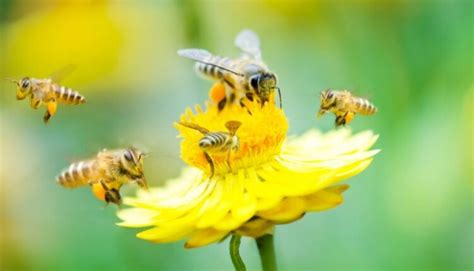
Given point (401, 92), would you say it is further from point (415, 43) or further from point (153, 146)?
point (153, 146)

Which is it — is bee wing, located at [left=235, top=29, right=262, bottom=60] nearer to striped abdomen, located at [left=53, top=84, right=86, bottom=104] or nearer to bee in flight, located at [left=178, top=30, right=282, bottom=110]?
bee in flight, located at [left=178, top=30, right=282, bottom=110]

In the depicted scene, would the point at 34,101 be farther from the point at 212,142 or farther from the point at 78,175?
the point at 212,142

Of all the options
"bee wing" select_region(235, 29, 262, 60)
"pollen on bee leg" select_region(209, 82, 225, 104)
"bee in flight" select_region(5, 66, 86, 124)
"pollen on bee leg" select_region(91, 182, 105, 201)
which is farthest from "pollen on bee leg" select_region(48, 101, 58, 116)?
"bee wing" select_region(235, 29, 262, 60)

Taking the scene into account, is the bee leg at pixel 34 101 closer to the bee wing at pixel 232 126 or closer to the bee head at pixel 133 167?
the bee head at pixel 133 167

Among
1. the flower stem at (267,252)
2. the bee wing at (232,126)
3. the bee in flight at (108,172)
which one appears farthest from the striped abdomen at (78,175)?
the flower stem at (267,252)

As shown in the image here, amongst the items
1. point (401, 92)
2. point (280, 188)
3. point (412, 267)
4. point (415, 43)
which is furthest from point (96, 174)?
point (415, 43)

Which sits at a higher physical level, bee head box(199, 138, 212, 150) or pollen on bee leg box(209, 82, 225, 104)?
pollen on bee leg box(209, 82, 225, 104)
